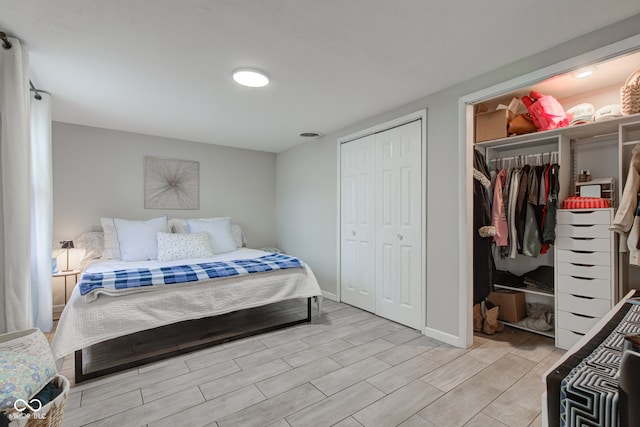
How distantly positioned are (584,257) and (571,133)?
110cm

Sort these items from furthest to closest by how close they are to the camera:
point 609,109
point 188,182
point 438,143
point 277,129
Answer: point 188,182
point 277,129
point 438,143
point 609,109

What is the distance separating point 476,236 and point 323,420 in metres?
2.09

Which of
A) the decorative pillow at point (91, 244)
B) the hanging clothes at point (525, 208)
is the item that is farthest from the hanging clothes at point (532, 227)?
the decorative pillow at point (91, 244)

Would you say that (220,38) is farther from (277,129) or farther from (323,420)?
(323,420)

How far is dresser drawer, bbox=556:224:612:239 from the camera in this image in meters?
2.29

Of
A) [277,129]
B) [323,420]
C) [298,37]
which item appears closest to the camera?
[323,420]

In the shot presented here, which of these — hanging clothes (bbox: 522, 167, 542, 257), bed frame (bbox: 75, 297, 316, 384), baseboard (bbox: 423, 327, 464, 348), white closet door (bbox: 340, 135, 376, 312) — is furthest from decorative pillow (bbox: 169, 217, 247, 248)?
hanging clothes (bbox: 522, 167, 542, 257)

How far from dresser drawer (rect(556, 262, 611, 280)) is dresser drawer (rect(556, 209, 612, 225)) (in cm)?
35

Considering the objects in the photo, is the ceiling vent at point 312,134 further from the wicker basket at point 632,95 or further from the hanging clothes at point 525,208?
the wicker basket at point 632,95

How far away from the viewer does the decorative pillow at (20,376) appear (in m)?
1.04

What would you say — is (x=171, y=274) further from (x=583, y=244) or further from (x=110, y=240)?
(x=583, y=244)

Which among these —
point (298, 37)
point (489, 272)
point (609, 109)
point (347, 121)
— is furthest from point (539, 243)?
point (298, 37)

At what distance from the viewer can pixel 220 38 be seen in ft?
6.12

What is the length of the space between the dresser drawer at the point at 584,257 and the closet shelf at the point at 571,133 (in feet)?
3.38
